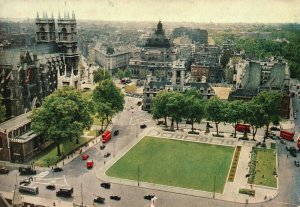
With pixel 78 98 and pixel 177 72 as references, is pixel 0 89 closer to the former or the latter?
pixel 78 98

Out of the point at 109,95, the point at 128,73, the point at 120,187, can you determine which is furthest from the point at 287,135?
the point at 128,73

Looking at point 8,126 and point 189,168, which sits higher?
point 8,126

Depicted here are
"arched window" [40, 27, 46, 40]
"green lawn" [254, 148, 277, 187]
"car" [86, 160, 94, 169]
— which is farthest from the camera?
"arched window" [40, 27, 46, 40]

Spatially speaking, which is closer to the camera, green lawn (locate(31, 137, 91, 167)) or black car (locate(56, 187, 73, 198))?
black car (locate(56, 187, 73, 198))

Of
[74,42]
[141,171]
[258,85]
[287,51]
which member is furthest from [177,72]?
[287,51]

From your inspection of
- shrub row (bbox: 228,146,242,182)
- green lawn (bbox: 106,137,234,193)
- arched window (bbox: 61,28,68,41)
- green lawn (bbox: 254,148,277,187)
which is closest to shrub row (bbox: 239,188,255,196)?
green lawn (bbox: 106,137,234,193)

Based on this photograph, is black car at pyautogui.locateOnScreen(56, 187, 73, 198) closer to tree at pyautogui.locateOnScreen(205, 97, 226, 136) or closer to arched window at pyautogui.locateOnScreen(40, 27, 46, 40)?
tree at pyautogui.locateOnScreen(205, 97, 226, 136)
